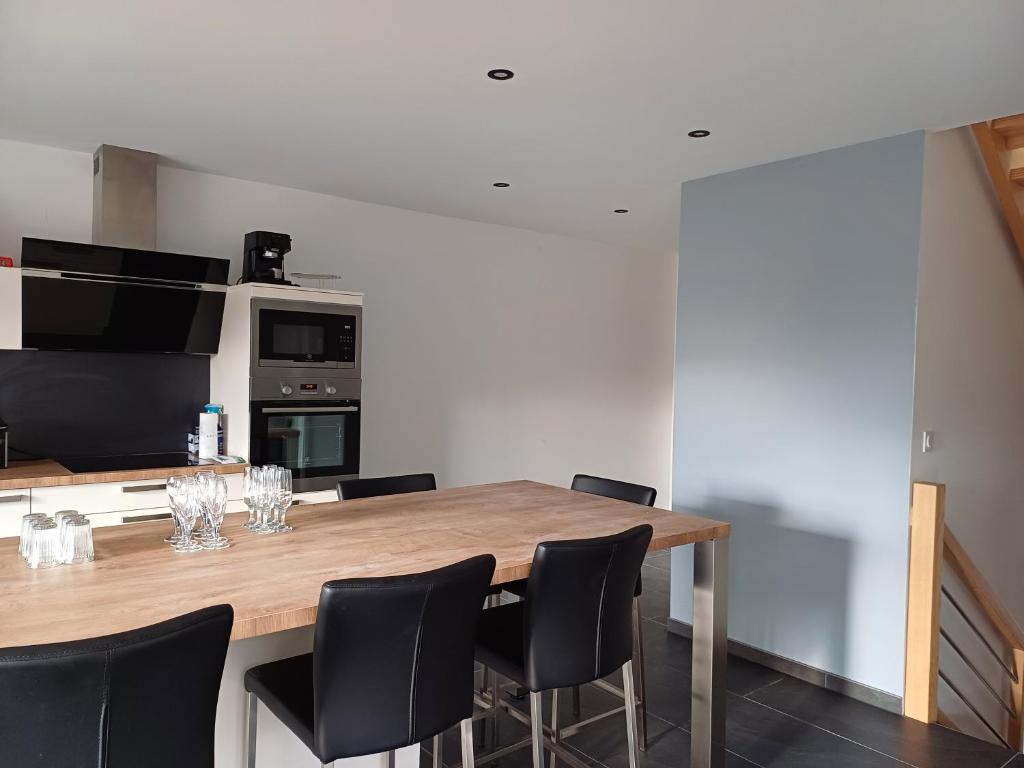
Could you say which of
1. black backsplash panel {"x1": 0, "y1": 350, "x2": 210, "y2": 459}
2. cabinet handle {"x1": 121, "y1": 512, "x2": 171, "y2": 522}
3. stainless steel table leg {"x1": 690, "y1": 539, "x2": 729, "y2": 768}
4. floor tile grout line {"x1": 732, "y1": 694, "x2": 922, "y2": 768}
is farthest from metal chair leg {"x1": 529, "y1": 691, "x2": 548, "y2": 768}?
black backsplash panel {"x1": 0, "y1": 350, "x2": 210, "y2": 459}

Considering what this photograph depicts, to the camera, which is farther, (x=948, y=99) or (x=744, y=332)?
(x=744, y=332)

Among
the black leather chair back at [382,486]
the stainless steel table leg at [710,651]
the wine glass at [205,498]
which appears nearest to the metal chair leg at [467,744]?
the wine glass at [205,498]

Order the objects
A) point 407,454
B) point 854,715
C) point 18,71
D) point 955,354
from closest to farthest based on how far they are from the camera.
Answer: point 18,71
point 854,715
point 955,354
point 407,454

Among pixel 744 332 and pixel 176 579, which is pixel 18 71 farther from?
pixel 744 332

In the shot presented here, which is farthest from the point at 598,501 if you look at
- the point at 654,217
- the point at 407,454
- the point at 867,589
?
the point at 654,217

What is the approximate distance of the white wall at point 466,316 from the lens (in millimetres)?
4176

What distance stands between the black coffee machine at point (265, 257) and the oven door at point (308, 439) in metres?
0.70

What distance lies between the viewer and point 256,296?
3879mm

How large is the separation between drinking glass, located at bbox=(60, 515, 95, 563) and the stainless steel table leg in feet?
5.93

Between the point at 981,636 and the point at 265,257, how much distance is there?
14.2 feet

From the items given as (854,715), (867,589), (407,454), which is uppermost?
(407,454)

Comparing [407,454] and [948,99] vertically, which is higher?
[948,99]

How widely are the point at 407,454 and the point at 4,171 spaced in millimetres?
2814

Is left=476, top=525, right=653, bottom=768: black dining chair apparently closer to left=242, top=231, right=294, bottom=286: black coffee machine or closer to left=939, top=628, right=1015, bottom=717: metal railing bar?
left=939, top=628, right=1015, bottom=717: metal railing bar
